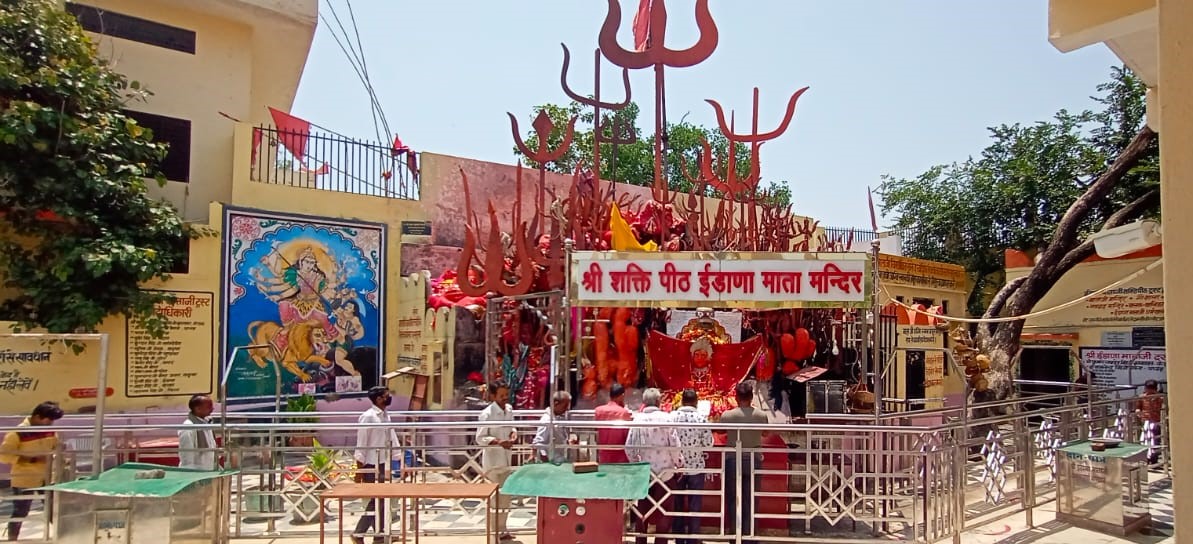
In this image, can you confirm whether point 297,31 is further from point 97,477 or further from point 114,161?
point 97,477

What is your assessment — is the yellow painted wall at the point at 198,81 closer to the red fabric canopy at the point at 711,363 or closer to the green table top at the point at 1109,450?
the red fabric canopy at the point at 711,363

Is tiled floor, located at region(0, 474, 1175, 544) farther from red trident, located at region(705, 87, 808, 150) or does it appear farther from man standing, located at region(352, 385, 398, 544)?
red trident, located at region(705, 87, 808, 150)

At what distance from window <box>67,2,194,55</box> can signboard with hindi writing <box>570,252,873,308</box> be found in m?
9.76

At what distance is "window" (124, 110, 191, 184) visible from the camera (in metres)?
12.4

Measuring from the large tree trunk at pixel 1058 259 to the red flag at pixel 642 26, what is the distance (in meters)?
9.12

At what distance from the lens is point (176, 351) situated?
11.1m

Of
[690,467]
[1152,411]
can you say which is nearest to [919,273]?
[1152,411]

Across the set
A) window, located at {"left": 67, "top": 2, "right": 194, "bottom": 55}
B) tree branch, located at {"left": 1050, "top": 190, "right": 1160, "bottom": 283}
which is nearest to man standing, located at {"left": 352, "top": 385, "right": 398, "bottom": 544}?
window, located at {"left": 67, "top": 2, "right": 194, "bottom": 55}

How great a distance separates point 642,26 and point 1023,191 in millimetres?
13000

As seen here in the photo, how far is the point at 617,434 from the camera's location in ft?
22.0

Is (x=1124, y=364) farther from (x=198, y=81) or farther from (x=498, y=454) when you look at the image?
(x=198, y=81)

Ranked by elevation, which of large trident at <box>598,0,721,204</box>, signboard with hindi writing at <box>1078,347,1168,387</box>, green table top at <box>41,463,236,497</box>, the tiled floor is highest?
large trident at <box>598,0,721,204</box>

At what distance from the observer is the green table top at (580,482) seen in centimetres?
532

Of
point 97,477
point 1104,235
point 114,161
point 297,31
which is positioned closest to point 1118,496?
point 1104,235
